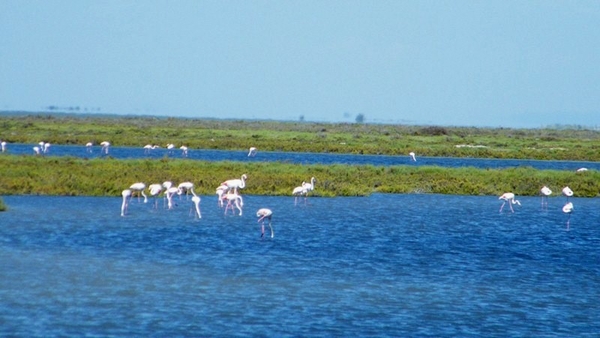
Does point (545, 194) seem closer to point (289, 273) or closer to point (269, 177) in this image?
point (269, 177)

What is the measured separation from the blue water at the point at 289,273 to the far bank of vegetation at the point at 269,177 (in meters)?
1.91

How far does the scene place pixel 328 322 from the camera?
47.1 ft

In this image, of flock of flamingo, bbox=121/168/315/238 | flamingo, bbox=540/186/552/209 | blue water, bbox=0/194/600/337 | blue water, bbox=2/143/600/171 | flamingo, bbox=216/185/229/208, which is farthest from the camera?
blue water, bbox=2/143/600/171

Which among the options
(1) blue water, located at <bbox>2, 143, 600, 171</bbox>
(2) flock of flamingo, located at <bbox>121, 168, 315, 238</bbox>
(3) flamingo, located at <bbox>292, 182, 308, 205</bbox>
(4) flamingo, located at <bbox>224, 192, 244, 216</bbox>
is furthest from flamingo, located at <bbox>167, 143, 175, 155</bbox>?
(4) flamingo, located at <bbox>224, 192, 244, 216</bbox>

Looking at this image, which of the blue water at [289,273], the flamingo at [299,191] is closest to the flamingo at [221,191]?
the blue water at [289,273]

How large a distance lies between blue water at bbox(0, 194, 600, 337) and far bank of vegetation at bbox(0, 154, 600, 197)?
75.2 inches

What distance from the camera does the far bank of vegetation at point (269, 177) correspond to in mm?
30609

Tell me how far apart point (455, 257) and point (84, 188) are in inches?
536

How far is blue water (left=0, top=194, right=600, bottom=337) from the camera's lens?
14.3 meters

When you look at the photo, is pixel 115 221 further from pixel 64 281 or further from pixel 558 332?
pixel 558 332

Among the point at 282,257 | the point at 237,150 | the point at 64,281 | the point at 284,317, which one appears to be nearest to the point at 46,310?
the point at 64,281

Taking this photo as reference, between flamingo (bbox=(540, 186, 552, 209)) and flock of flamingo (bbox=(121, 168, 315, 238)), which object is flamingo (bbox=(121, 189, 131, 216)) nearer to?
flock of flamingo (bbox=(121, 168, 315, 238))

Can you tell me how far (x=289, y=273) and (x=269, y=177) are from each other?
1675 cm

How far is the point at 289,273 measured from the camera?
60.3 feet
